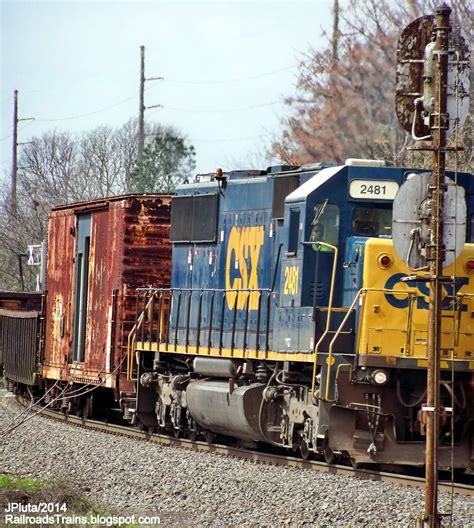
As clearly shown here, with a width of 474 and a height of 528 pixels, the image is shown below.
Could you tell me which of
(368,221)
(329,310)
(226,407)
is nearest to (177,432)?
(226,407)

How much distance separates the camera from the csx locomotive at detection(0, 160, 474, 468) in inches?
547

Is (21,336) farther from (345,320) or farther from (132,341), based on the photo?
(345,320)

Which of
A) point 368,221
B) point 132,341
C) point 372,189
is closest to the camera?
point 372,189

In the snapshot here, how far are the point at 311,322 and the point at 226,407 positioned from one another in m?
2.62

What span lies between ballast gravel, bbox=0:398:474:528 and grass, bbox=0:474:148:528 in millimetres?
301

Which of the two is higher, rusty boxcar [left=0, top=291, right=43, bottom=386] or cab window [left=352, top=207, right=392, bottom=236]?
cab window [left=352, top=207, right=392, bottom=236]

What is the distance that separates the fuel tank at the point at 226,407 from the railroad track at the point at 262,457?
0.80 ft

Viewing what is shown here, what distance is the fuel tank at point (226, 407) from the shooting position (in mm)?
15961

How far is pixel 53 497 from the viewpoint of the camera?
11281 mm

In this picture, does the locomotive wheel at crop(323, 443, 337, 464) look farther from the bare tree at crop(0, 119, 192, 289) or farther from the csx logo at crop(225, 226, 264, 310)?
the bare tree at crop(0, 119, 192, 289)

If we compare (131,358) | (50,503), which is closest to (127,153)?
(131,358)

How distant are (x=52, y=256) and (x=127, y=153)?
123 ft

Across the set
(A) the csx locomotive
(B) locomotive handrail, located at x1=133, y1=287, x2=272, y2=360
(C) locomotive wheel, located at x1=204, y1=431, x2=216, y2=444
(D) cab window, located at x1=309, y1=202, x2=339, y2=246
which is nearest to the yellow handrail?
(B) locomotive handrail, located at x1=133, y1=287, x2=272, y2=360

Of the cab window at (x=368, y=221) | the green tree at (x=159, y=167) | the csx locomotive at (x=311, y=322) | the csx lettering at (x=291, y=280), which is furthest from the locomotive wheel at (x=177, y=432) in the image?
the green tree at (x=159, y=167)
